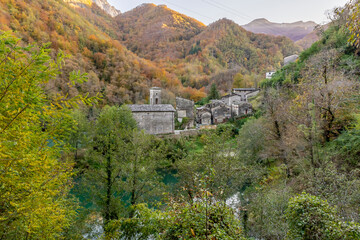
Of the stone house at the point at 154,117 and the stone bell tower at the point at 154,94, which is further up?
the stone bell tower at the point at 154,94

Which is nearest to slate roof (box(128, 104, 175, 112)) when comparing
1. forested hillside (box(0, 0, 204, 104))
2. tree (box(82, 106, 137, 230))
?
tree (box(82, 106, 137, 230))

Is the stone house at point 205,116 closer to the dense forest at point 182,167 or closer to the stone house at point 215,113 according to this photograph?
the stone house at point 215,113

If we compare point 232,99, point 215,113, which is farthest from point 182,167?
point 232,99

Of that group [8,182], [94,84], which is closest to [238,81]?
[94,84]

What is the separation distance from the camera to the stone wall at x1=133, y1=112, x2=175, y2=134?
84.3 feet

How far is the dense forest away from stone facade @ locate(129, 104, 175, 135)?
2.84m

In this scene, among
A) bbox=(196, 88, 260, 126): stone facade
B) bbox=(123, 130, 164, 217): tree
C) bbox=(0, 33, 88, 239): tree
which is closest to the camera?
bbox=(0, 33, 88, 239): tree

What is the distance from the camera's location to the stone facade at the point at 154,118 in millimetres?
25641

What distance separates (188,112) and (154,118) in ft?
31.9

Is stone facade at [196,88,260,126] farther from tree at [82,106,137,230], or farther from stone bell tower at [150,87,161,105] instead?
tree at [82,106,137,230]

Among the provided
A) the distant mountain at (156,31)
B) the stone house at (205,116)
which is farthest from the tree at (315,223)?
the distant mountain at (156,31)

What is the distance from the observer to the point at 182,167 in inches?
408

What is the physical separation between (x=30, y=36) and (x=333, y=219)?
195 feet

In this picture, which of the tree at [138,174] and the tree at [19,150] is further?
the tree at [138,174]
